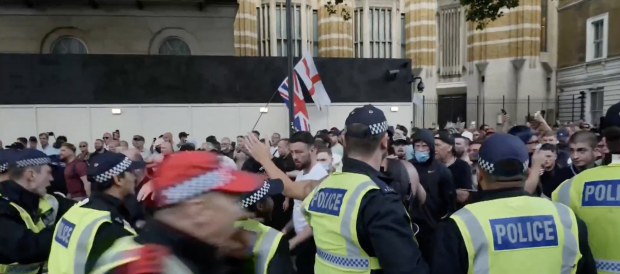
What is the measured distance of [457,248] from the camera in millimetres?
2486

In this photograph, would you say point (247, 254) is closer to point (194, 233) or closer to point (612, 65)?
point (194, 233)

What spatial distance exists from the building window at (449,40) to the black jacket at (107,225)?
30.4 metres

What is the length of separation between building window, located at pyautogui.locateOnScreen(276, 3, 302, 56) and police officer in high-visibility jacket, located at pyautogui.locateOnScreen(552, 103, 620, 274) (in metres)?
28.7

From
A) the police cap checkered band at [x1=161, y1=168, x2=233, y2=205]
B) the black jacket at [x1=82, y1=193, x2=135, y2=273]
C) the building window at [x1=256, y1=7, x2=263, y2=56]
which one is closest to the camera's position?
the police cap checkered band at [x1=161, y1=168, x2=233, y2=205]

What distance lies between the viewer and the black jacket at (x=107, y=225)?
2828 mm

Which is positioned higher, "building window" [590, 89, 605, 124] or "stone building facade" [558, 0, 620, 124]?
"stone building facade" [558, 0, 620, 124]

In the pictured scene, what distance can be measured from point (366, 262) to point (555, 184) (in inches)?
140

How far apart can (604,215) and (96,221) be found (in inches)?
130

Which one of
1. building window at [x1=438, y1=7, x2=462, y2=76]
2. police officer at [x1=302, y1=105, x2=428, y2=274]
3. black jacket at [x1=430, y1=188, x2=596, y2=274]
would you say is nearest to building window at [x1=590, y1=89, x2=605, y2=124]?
building window at [x1=438, y1=7, x2=462, y2=76]

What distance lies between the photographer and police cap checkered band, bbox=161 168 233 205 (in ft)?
5.23

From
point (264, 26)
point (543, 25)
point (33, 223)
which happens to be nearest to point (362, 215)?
point (33, 223)

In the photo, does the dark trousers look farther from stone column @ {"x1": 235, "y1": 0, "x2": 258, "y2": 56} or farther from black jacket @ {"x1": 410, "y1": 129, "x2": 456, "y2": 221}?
stone column @ {"x1": 235, "y1": 0, "x2": 258, "y2": 56}

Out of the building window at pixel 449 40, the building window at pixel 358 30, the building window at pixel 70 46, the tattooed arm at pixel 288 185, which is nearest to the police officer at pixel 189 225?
the tattooed arm at pixel 288 185

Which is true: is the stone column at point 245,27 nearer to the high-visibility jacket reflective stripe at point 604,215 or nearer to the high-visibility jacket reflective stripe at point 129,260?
the high-visibility jacket reflective stripe at point 604,215
